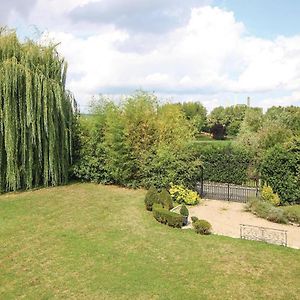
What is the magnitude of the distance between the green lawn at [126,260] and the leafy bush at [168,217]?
28 centimetres

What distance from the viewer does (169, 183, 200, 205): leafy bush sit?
63.0ft

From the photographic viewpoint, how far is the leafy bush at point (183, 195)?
19203 millimetres

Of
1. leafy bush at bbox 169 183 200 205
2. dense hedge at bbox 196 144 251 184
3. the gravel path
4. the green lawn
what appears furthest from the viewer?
dense hedge at bbox 196 144 251 184

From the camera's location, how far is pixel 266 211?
16859 mm

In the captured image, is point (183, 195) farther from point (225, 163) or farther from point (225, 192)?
point (225, 163)

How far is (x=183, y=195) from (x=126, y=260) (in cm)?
796

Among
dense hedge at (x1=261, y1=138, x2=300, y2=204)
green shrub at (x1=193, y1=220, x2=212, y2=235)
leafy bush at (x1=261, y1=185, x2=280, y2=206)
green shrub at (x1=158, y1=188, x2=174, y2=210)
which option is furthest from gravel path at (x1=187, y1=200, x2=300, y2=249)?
dense hedge at (x1=261, y1=138, x2=300, y2=204)

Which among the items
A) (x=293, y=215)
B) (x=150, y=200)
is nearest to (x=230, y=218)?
(x=293, y=215)

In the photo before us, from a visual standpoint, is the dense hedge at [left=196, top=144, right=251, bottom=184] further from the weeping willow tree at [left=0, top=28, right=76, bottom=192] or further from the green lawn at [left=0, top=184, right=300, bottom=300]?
the green lawn at [left=0, top=184, right=300, bottom=300]

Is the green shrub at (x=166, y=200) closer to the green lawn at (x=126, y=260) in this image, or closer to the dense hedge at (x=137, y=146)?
the green lawn at (x=126, y=260)

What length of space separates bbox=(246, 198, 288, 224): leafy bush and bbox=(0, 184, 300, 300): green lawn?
11.3 feet

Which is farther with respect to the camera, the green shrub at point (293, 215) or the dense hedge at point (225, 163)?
the dense hedge at point (225, 163)

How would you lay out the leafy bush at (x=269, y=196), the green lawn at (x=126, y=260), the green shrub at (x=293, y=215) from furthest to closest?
the leafy bush at (x=269, y=196)
the green shrub at (x=293, y=215)
the green lawn at (x=126, y=260)

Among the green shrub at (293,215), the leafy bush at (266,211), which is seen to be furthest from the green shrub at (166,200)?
the green shrub at (293,215)
